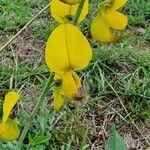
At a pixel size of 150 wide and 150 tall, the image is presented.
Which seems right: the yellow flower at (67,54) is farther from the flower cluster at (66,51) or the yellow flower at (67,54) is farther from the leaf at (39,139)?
the leaf at (39,139)

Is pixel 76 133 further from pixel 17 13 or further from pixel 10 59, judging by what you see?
pixel 17 13

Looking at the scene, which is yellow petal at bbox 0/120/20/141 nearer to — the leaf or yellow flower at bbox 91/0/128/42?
yellow flower at bbox 91/0/128/42

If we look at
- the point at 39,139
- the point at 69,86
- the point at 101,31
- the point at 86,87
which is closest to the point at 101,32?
the point at 101,31

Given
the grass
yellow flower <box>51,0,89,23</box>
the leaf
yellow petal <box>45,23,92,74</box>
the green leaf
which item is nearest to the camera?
yellow petal <box>45,23,92,74</box>

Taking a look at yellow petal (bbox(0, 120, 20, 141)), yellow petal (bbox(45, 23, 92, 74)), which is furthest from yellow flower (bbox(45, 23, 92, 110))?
yellow petal (bbox(0, 120, 20, 141))

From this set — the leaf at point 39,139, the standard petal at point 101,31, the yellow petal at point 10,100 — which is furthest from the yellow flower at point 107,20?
the leaf at point 39,139

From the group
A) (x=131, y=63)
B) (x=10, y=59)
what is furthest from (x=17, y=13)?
(x=131, y=63)

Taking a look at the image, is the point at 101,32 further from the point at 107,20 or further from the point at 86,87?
the point at 86,87
